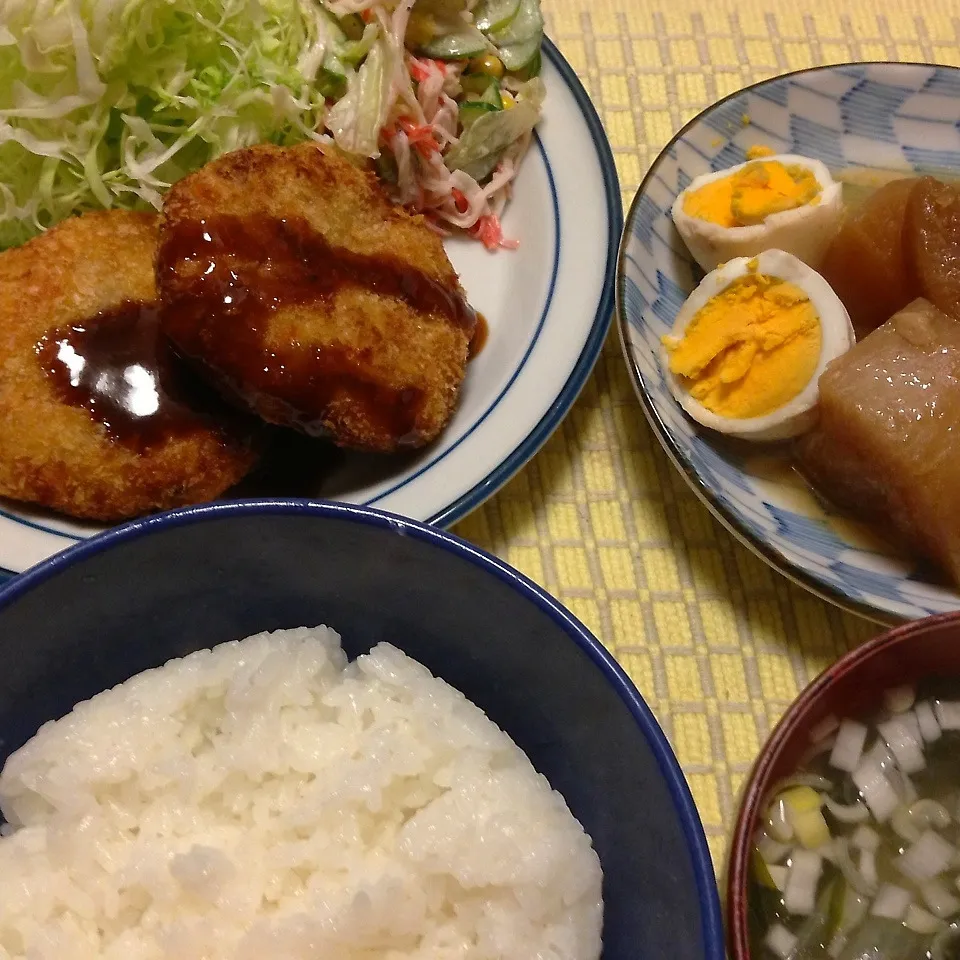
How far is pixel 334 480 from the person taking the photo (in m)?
1.73

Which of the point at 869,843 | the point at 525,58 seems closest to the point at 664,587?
the point at 869,843

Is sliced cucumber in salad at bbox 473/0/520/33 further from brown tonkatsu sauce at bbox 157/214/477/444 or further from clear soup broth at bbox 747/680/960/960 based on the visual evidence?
clear soup broth at bbox 747/680/960/960

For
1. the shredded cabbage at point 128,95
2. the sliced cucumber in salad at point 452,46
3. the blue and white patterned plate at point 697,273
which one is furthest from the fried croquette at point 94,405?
the sliced cucumber in salad at point 452,46

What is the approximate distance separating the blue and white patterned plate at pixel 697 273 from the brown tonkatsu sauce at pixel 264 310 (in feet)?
1.71

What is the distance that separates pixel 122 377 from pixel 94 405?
0.07m

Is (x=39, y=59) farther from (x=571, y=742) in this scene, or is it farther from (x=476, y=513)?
(x=571, y=742)

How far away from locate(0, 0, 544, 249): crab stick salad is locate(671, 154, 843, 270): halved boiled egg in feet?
1.41

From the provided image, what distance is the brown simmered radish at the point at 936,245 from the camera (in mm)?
1800

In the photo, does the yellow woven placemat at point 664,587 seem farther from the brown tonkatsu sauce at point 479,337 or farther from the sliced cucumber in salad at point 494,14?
the sliced cucumber in salad at point 494,14

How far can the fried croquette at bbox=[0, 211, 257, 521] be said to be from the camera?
1.59 meters

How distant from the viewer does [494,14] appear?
2213 millimetres

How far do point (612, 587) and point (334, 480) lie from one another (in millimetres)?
578

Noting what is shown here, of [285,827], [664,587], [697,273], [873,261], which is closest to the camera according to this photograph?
[285,827]

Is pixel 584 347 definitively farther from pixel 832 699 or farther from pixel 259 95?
pixel 259 95
